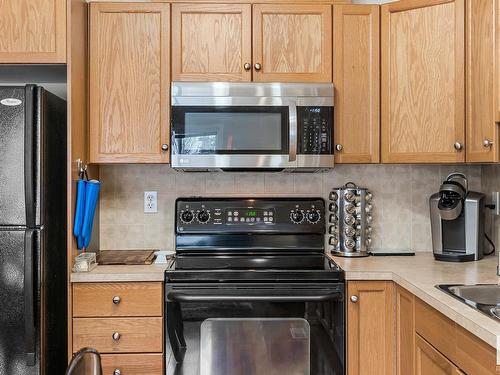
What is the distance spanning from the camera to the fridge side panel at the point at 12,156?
6.02 ft

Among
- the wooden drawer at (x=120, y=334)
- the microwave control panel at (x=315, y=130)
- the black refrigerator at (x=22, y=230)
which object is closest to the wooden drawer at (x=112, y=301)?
the wooden drawer at (x=120, y=334)

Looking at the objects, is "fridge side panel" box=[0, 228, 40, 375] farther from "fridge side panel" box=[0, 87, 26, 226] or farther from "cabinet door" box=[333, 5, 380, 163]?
"cabinet door" box=[333, 5, 380, 163]

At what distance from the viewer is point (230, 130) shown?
216cm

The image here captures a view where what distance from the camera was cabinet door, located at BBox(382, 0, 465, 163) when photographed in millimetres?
2096

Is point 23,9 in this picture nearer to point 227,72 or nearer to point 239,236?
point 227,72

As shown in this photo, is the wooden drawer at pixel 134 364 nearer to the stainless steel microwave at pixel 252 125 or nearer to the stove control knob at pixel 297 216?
the stainless steel microwave at pixel 252 125

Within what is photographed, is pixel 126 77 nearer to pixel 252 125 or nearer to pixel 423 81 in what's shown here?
pixel 252 125

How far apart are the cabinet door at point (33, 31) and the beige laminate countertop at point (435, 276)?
5.20 ft

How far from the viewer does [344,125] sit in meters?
2.21

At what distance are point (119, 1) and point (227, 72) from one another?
0.71m

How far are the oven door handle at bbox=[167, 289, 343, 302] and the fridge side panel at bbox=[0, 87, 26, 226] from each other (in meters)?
0.70

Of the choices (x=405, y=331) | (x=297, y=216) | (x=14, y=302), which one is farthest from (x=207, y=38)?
(x=405, y=331)

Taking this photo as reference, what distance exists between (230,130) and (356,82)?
647mm

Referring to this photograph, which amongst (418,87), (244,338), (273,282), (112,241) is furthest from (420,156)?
(112,241)
